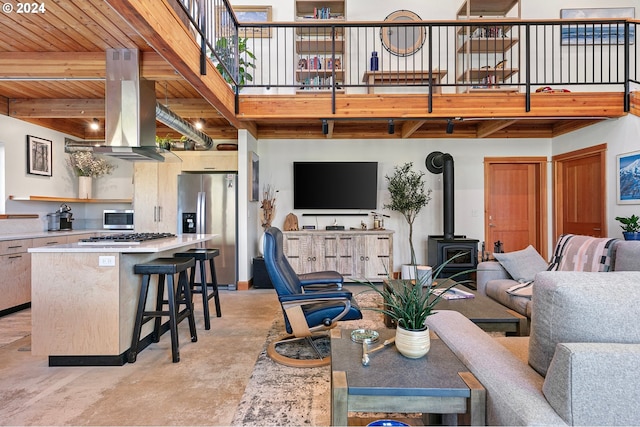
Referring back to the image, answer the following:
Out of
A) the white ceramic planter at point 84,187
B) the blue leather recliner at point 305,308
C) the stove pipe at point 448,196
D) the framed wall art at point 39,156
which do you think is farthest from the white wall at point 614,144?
the framed wall art at point 39,156

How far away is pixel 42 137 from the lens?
5.16 meters

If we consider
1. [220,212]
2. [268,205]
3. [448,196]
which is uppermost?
[448,196]

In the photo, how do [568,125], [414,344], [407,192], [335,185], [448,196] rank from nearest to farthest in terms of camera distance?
[414,344], [568,125], [448,196], [407,192], [335,185]

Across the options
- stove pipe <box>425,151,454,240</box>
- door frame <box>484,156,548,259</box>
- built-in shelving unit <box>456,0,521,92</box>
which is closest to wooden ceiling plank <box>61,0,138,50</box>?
stove pipe <box>425,151,454,240</box>

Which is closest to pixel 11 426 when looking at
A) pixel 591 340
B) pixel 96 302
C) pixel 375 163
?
pixel 96 302

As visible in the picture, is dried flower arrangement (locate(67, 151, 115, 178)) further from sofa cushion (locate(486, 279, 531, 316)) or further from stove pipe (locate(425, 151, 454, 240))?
sofa cushion (locate(486, 279, 531, 316))

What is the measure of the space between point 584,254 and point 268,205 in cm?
420

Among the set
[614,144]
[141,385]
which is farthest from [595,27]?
[141,385]

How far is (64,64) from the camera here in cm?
344

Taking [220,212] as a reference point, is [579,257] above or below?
below

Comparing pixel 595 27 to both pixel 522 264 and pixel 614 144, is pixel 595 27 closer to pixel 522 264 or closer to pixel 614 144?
pixel 614 144

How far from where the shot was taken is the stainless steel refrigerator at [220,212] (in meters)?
5.23

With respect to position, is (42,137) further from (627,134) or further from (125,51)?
(627,134)

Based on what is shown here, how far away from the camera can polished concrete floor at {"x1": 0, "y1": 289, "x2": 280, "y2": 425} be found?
1.98m
